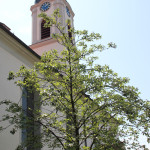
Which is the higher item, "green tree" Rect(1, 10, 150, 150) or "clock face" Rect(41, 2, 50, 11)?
"clock face" Rect(41, 2, 50, 11)

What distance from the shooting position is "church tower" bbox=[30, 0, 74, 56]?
2339 centimetres

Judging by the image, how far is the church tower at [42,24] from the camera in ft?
76.7

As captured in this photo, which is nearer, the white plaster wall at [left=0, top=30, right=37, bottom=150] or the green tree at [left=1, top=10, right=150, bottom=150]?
the green tree at [left=1, top=10, right=150, bottom=150]

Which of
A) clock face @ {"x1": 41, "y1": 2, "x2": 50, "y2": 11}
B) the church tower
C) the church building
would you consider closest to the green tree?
the church building

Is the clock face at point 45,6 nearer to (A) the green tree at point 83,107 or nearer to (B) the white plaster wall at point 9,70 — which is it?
(B) the white plaster wall at point 9,70

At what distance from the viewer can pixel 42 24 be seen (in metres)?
25.2

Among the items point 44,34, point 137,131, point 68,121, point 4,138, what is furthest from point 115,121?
point 44,34

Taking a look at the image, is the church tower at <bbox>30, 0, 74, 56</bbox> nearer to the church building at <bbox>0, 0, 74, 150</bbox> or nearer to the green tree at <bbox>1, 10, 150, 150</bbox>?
the church building at <bbox>0, 0, 74, 150</bbox>

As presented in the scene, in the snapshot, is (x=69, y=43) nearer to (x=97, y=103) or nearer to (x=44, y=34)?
(x=97, y=103)

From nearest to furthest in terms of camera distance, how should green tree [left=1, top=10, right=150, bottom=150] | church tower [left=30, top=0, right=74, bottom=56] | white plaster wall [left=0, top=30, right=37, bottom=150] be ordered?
green tree [left=1, top=10, right=150, bottom=150]
white plaster wall [left=0, top=30, right=37, bottom=150]
church tower [left=30, top=0, right=74, bottom=56]

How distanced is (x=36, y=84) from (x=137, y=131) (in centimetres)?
335

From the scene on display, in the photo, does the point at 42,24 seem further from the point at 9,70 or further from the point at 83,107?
the point at 83,107

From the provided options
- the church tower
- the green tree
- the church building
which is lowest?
the green tree

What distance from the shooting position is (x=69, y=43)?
9.05 m
